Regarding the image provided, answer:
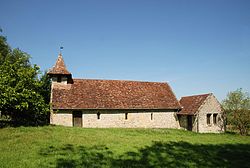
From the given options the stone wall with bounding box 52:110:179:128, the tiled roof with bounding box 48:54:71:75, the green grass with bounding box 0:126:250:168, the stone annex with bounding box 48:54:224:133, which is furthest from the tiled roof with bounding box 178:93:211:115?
the tiled roof with bounding box 48:54:71:75

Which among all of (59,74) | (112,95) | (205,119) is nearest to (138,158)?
(112,95)

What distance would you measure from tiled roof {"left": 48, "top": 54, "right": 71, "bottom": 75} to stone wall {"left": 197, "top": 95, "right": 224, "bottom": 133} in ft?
60.0

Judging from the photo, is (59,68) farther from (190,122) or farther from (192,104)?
(190,122)

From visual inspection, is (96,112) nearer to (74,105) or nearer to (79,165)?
(74,105)

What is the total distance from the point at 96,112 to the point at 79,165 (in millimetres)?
18020

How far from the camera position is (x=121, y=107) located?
28422 millimetres

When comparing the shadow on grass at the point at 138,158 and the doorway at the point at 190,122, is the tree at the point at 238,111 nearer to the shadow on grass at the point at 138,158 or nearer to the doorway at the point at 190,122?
the doorway at the point at 190,122

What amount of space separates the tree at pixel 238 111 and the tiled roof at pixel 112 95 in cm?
662

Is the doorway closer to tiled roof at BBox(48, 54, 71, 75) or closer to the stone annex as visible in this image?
the stone annex

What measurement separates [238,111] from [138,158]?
22.6 meters

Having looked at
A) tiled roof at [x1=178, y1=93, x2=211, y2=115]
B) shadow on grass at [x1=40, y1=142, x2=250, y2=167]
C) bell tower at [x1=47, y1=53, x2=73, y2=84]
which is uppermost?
bell tower at [x1=47, y1=53, x2=73, y2=84]

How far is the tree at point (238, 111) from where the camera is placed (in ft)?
93.6

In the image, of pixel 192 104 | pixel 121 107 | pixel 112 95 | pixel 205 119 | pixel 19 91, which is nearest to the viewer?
pixel 19 91

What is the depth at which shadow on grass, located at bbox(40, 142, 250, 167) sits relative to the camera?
1038 centimetres
